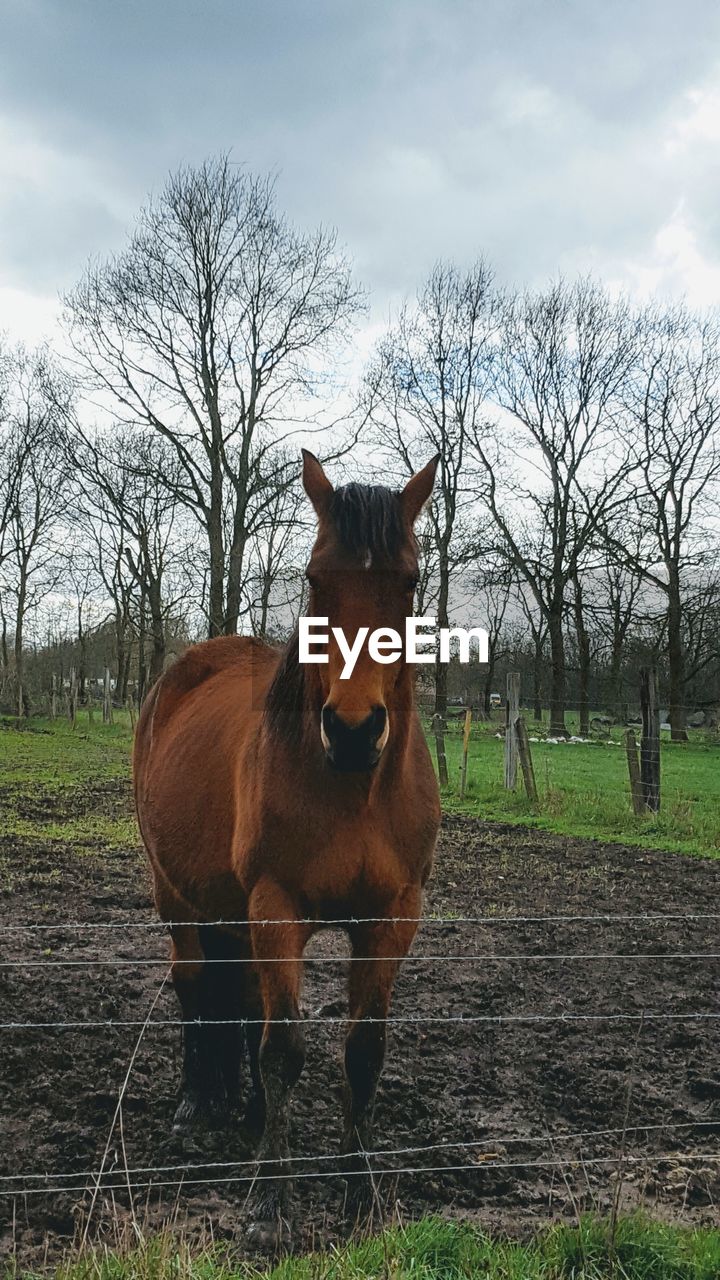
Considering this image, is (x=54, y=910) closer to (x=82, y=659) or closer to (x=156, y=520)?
(x=156, y=520)

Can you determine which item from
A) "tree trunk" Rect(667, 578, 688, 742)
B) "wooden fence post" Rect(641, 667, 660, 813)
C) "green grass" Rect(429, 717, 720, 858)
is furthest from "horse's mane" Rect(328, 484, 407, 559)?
"tree trunk" Rect(667, 578, 688, 742)

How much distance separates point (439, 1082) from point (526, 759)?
30.4 feet

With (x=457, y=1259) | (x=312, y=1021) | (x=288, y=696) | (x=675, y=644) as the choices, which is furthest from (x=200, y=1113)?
(x=675, y=644)

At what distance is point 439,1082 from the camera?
3.83 meters

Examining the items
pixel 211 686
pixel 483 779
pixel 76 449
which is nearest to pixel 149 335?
pixel 76 449

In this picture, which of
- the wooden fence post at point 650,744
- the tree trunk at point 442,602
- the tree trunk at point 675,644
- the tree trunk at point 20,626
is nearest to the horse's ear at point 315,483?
the wooden fence post at point 650,744

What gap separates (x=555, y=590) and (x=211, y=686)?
21518mm

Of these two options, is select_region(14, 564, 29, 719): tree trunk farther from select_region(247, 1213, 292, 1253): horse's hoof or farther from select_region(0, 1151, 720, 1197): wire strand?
select_region(247, 1213, 292, 1253): horse's hoof

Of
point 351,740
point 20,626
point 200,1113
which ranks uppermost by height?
point 20,626

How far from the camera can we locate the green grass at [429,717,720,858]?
1066 centimetres

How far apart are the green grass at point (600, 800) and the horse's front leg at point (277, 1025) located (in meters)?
7.84

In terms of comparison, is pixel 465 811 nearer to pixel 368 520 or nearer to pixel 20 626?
pixel 368 520

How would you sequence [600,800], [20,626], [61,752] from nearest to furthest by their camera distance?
[600,800]
[61,752]
[20,626]

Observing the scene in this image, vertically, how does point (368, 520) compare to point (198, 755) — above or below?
above
